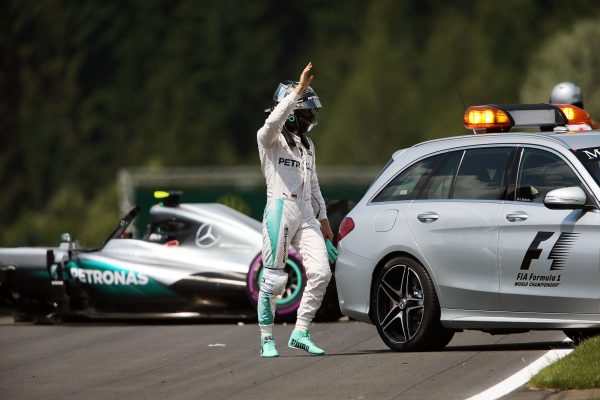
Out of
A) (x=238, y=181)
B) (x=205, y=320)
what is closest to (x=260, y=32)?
(x=238, y=181)

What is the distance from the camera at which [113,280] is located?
59.2 ft

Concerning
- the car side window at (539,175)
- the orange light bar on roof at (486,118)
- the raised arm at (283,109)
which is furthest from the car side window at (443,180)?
the raised arm at (283,109)

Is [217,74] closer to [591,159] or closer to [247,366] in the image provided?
[247,366]

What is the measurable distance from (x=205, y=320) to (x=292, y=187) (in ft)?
17.2

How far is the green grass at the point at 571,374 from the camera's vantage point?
10.7m

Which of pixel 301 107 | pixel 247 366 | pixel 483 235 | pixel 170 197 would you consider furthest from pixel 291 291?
pixel 483 235

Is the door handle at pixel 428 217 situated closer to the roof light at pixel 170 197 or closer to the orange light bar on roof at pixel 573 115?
the orange light bar on roof at pixel 573 115

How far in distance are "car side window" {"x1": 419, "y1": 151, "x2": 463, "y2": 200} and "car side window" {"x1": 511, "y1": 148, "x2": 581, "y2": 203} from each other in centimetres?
65

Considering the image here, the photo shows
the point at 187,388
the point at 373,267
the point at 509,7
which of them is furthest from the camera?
the point at 509,7

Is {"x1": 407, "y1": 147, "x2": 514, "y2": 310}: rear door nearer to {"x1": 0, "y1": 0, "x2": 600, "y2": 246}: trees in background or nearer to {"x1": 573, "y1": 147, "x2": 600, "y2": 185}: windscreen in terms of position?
{"x1": 573, "y1": 147, "x2": 600, "y2": 185}: windscreen

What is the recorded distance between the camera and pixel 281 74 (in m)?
117

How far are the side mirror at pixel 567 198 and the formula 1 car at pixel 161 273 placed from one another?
202 inches

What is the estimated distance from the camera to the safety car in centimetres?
1243

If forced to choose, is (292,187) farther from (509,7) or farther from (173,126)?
(173,126)
